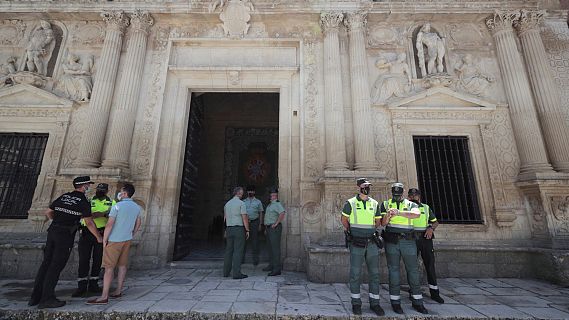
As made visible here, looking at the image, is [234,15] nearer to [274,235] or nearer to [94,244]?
[274,235]

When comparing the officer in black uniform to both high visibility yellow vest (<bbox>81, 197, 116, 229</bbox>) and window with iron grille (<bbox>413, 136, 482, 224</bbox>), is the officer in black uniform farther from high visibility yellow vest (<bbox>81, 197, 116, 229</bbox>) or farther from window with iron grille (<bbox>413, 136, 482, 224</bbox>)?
window with iron grille (<bbox>413, 136, 482, 224</bbox>)

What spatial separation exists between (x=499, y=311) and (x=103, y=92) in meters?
9.52

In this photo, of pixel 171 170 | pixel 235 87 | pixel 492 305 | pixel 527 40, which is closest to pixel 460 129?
pixel 527 40

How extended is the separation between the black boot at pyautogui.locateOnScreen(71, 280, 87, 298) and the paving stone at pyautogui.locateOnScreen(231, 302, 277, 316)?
263 cm

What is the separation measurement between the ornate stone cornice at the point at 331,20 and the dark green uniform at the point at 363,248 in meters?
5.75

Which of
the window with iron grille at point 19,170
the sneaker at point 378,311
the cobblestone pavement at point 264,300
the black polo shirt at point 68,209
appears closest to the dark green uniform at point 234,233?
the cobblestone pavement at point 264,300

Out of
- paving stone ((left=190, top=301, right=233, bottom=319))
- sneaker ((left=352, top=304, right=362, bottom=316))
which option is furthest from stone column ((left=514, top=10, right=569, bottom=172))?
paving stone ((left=190, top=301, right=233, bottom=319))

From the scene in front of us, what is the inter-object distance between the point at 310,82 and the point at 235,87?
7.25 ft

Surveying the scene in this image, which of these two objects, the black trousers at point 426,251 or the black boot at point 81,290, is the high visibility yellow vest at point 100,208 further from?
the black trousers at point 426,251

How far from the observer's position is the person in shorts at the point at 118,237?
396 cm

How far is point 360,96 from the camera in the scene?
719 cm

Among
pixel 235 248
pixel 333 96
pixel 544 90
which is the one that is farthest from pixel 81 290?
pixel 544 90

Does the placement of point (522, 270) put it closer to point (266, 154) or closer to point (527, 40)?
point (527, 40)

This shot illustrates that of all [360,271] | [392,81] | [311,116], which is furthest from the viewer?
[392,81]
